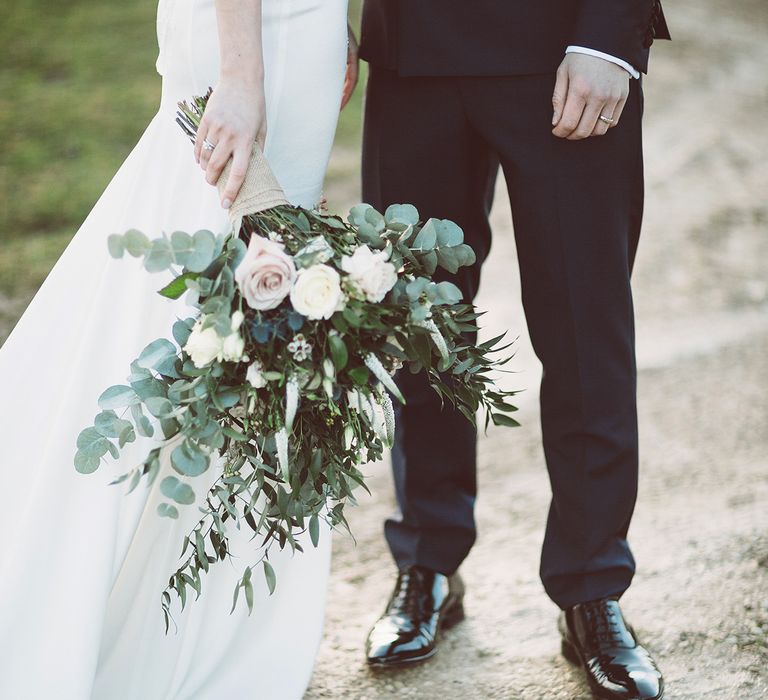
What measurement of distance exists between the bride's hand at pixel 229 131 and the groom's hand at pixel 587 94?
0.58m

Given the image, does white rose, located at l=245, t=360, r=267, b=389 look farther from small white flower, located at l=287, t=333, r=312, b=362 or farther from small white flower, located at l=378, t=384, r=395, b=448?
small white flower, located at l=378, t=384, r=395, b=448

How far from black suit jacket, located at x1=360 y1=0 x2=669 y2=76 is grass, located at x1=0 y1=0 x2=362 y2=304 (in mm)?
2833

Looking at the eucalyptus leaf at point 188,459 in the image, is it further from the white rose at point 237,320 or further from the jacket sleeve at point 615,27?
the jacket sleeve at point 615,27

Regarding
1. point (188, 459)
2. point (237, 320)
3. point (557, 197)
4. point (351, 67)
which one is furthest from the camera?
point (351, 67)

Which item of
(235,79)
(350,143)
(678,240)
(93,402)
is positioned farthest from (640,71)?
(350,143)

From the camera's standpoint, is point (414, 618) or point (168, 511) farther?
point (414, 618)

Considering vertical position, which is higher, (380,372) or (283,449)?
(380,372)

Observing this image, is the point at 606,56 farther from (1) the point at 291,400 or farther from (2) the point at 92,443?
(2) the point at 92,443

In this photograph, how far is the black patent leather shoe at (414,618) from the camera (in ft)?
7.03

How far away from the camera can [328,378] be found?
144 centimetres

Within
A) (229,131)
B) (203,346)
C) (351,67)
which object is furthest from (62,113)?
(203,346)

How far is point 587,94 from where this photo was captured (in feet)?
5.75

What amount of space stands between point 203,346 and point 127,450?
0.47m

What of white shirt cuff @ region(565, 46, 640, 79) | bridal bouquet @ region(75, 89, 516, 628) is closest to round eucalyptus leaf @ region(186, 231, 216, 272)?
bridal bouquet @ region(75, 89, 516, 628)
